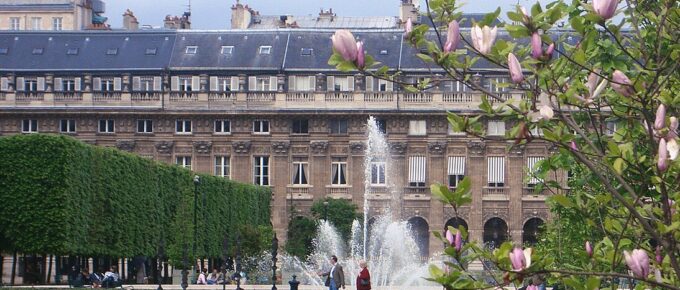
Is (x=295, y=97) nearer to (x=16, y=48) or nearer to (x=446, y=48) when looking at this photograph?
(x=16, y=48)

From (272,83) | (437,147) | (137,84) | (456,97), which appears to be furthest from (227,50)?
(456,97)

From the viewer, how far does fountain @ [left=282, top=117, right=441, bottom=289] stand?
6775 cm

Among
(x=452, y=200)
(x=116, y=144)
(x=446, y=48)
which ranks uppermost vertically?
(x=116, y=144)

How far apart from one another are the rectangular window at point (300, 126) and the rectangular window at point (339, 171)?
86.5 inches

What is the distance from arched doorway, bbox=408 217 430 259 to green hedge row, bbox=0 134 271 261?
24.1 meters

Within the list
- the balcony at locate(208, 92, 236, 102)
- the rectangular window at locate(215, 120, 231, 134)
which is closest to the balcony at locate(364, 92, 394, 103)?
the balcony at locate(208, 92, 236, 102)

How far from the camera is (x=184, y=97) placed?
336 ft

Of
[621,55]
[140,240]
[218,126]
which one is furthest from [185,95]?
[621,55]

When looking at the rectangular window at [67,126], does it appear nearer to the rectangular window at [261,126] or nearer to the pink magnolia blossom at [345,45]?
the rectangular window at [261,126]

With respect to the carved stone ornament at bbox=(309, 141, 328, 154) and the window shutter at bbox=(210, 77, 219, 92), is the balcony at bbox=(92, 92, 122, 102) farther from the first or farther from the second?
the carved stone ornament at bbox=(309, 141, 328, 154)

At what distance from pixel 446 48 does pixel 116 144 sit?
92173mm

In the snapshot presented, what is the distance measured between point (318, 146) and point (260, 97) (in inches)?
157

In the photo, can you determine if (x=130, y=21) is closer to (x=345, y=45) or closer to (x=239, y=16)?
(x=239, y=16)

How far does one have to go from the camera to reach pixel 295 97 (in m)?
102
